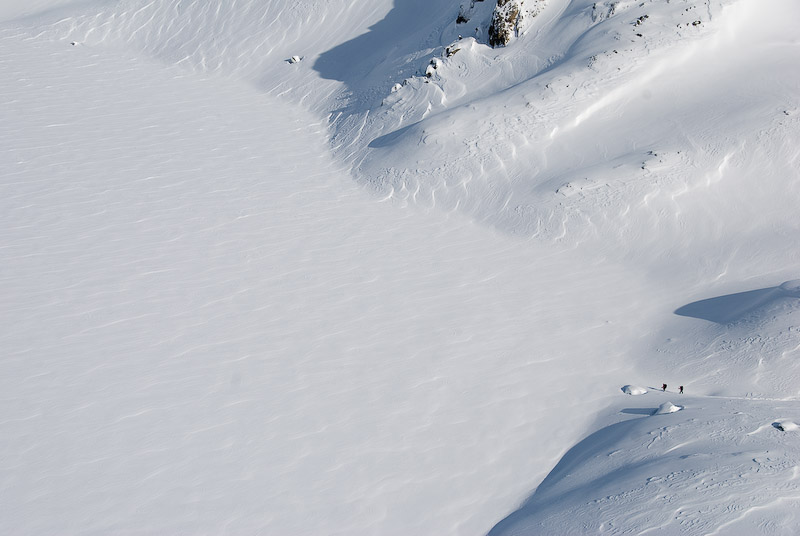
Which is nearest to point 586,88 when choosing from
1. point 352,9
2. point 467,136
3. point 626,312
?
Answer: point 467,136

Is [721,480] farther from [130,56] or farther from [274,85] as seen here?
[130,56]

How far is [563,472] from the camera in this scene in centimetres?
786

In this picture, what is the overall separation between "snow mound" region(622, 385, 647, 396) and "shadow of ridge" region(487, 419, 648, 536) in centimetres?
73

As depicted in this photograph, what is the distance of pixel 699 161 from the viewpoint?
13.0 metres

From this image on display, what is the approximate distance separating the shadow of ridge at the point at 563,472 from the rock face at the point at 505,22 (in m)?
11.6

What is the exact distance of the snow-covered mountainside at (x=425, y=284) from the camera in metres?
7.60

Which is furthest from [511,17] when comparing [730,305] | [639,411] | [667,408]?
[667,408]

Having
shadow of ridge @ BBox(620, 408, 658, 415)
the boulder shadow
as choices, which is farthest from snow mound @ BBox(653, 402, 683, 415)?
the boulder shadow

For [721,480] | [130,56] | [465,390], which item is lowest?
[721,480]

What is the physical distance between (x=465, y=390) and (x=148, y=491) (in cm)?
405

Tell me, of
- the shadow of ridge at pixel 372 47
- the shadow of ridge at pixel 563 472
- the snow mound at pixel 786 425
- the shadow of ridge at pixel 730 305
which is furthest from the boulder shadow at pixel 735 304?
the shadow of ridge at pixel 372 47

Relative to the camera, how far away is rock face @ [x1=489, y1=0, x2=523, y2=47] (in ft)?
56.7

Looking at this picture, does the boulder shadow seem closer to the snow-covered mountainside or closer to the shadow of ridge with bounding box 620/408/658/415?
the snow-covered mountainside

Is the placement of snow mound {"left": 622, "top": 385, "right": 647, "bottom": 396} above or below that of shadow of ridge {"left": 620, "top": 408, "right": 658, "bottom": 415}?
above
